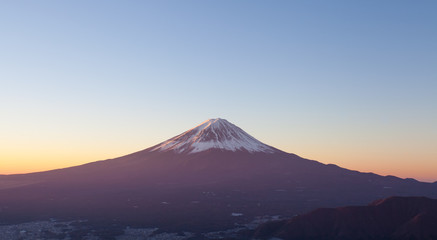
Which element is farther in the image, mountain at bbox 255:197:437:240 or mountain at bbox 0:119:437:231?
mountain at bbox 0:119:437:231

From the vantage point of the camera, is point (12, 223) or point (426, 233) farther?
point (12, 223)

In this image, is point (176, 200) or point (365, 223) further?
point (176, 200)

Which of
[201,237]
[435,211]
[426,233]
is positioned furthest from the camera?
[201,237]

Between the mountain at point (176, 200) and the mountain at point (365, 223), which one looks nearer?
the mountain at point (365, 223)

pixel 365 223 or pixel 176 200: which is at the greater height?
pixel 176 200

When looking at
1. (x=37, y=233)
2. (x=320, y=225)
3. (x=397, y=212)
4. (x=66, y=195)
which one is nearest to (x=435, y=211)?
(x=397, y=212)

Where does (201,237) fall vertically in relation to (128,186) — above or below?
below

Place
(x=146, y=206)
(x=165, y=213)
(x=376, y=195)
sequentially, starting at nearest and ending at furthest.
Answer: (x=165, y=213), (x=146, y=206), (x=376, y=195)

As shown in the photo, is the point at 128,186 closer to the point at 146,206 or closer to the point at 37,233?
the point at 146,206
